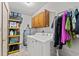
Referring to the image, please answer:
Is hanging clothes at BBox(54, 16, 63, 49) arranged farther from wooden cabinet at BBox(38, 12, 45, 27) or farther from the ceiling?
the ceiling

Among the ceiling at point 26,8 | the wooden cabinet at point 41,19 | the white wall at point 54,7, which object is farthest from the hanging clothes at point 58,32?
the ceiling at point 26,8

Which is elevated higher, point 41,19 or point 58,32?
point 41,19

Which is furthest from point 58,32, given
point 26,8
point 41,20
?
point 26,8

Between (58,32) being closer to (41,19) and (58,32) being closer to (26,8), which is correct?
(41,19)

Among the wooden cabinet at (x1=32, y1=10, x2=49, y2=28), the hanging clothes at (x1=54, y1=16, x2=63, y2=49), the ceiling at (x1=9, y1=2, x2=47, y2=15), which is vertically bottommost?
the hanging clothes at (x1=54, y1=16, x2=63, y2=49)

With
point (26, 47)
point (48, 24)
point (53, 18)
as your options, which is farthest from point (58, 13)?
point (26, 47)

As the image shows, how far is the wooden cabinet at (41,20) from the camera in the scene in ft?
4.40

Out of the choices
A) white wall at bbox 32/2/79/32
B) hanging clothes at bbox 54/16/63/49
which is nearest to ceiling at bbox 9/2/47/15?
white wall at bbox 32/2/79/32

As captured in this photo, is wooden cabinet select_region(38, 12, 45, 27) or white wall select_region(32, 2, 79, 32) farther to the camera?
wooden cabinet select_region(38, 12, 45, 27)

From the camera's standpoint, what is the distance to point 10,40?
5.41 ft

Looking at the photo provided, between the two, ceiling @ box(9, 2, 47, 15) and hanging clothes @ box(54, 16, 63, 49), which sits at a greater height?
ceiling @ box(9, 2, 47, 15)

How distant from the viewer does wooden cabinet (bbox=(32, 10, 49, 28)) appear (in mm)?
1340

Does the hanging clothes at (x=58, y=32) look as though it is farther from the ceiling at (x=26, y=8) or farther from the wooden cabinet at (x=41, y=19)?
the ceiling at (x=26, y=8)

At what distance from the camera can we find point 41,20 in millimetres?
1374
